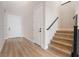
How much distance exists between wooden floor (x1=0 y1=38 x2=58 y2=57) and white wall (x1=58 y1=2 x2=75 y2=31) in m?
0.44

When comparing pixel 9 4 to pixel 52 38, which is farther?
pixel 52 38

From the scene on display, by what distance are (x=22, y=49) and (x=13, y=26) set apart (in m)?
0.37

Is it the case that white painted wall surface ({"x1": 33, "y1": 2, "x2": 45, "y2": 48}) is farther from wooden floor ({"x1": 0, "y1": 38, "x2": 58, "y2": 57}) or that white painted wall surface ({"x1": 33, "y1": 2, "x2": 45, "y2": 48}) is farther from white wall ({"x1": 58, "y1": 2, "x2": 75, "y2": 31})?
white wall ({"x1": 58, "y1": 2, "x2": 75, "y2": 31})

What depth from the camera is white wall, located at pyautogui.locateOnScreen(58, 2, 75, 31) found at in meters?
1.74

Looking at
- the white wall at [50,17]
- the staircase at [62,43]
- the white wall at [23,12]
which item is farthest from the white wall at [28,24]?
the staircase at [62,43]

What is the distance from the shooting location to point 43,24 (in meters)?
1.84

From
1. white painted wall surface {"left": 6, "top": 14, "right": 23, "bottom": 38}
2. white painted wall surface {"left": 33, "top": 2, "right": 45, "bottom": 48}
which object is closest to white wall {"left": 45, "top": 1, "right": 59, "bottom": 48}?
white painted wall surface {"left": 33, "top": 2, "right": 45, "bottom": 48}

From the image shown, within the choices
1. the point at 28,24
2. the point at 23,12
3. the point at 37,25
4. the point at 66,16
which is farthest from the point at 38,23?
the point at 66,16

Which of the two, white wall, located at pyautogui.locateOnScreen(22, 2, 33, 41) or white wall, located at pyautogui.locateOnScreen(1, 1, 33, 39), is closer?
white wall, located at pyautogui.locateOnScreen(1, 1, 33, 39)

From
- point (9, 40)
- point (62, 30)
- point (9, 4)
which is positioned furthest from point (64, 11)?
point (9, 40)

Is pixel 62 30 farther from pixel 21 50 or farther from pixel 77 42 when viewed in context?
pixel 21 50

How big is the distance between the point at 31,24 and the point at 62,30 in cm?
49

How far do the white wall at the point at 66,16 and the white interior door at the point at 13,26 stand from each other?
2.06 ft

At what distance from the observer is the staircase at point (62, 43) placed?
174 centimetres
